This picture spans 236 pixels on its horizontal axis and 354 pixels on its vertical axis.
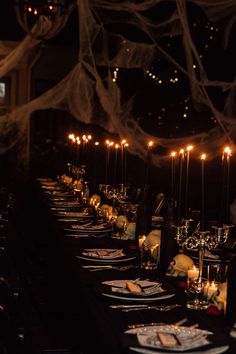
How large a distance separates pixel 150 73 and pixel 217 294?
8.56m

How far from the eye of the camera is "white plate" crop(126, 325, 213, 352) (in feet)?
6.77

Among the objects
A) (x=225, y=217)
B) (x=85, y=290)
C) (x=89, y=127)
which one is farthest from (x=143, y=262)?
(x=89, y=127)

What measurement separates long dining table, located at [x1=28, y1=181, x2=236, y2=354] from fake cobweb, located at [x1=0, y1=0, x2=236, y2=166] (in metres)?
3.02

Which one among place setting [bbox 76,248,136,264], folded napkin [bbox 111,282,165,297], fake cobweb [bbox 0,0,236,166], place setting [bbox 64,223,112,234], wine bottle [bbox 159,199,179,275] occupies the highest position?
fake cobweb [bbox 0,0,236,166]

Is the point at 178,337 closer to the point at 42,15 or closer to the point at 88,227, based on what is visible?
the point at 88,227

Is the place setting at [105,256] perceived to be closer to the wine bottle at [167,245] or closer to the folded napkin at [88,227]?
the wine bottle at [167,245]

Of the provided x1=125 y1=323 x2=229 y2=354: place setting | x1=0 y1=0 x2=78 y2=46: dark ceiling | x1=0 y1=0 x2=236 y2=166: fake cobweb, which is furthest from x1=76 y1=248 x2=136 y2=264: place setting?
x1=0 y1=0 x2=78 y2=46: dark ceiling

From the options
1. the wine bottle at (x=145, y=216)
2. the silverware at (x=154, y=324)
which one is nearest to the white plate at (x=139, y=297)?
the silverware at (x=154, y=324)

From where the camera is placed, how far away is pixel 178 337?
7.11ft

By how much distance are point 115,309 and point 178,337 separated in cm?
48

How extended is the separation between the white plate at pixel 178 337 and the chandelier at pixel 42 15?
3932 mm

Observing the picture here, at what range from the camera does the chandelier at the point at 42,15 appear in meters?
5.68

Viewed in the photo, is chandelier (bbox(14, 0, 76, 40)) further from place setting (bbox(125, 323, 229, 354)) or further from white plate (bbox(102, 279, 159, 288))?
place setting (bbox(125, 323, 229, 354))

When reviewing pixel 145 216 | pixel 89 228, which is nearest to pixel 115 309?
pixel 145 216
